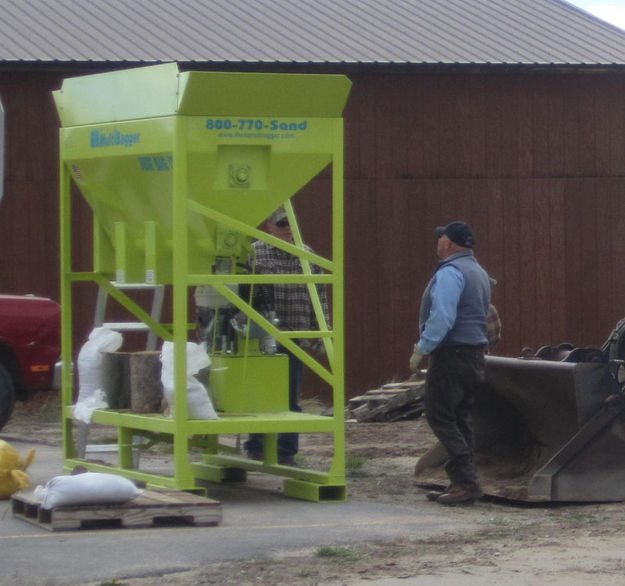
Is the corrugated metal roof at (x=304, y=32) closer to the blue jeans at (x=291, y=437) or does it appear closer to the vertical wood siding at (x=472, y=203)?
the vertical wood siding at (x=472, y=203)

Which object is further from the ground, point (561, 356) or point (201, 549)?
point (561, 356)

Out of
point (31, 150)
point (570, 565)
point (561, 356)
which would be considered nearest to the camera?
point (570, 565)

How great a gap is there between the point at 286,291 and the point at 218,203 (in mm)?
1519

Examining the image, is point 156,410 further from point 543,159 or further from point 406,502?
point 543,159

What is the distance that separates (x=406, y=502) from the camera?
1029 cm

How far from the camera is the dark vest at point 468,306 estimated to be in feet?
33.2

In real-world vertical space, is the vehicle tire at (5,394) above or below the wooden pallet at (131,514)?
above

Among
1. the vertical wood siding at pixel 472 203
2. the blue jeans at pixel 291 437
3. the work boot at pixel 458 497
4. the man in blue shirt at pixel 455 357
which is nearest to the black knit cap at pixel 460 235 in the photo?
the man in blue shirt at pixel 455 357

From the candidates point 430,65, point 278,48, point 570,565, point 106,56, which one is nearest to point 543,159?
point 430,65

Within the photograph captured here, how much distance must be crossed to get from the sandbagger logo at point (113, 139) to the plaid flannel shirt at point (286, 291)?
1463 mm

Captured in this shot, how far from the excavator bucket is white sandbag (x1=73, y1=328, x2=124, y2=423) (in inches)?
97.8

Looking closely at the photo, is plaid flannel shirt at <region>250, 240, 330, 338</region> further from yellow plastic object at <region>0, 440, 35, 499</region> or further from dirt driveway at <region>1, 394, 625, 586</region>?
yellow plastic object at <region>0, 440, 35, 499</region>

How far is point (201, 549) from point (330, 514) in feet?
5.31

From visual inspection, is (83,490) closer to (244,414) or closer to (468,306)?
(244,414)
